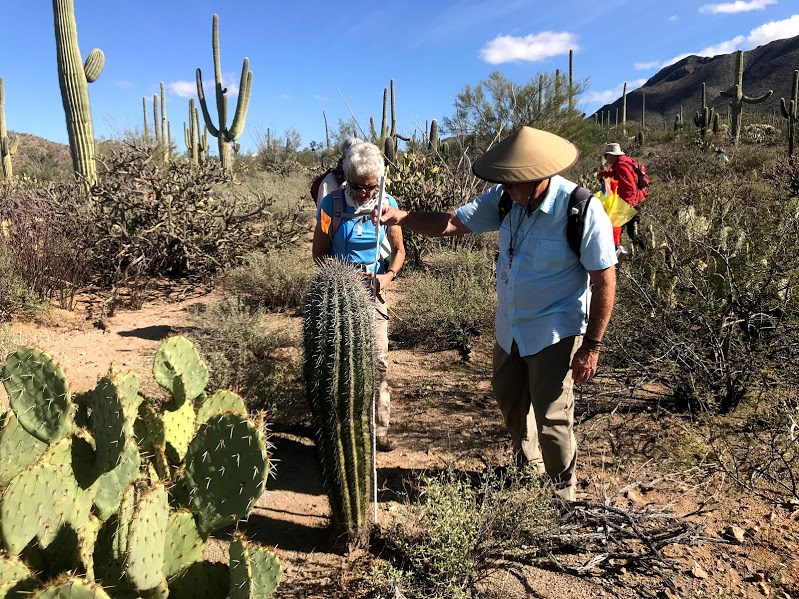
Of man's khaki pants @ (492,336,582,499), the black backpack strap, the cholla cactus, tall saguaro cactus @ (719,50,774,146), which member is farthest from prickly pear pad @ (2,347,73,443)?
tall saguaro cactus @ (719,50,774,146)

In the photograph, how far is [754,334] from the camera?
409 centimetres

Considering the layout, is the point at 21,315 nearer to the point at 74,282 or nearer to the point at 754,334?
the point at 74,282

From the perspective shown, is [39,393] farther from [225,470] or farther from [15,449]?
[225,470]

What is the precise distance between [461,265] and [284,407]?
13.1 feet

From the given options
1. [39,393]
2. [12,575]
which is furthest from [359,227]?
[12,575]

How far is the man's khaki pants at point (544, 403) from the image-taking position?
2.69 m

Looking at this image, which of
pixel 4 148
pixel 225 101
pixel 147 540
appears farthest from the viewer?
pixel 4 148

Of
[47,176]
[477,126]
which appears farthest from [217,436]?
[47,176]

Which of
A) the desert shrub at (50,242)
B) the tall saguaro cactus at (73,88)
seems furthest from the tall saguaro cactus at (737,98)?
the desert shrub at (50,242)

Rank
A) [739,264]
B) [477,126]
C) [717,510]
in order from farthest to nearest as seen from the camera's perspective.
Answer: [477,126] → [739,264] → [717,510]

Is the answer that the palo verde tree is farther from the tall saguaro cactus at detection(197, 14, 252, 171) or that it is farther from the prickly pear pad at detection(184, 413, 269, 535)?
the prickly pear pad at detection(184, 413, 269, 535)

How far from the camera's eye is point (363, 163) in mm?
3020

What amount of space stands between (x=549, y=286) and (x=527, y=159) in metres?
0.58

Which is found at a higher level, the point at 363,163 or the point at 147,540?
the point at 363,163
